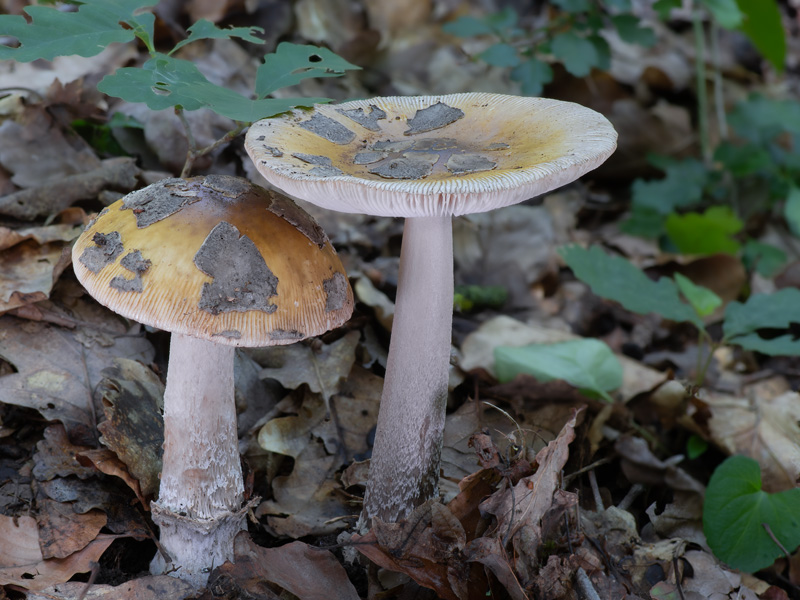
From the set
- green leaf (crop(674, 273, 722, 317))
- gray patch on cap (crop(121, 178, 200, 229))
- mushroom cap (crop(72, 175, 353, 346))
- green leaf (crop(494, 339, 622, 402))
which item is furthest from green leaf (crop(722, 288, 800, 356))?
gray patch on cap (crop(121, 178, 200, 229))

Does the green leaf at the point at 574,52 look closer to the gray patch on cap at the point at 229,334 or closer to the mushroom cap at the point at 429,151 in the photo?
the mushroom cap at the point at 429,151

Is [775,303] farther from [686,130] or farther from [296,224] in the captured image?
[686,130]

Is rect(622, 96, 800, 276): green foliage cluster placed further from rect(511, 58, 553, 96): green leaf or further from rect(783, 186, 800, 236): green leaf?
rect(511, 58, 553, 96): green leaf

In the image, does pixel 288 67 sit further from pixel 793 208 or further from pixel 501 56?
pixel 793 208

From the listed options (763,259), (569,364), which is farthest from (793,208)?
(569,364)

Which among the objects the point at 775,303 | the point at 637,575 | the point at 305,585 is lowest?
the point at 637,575

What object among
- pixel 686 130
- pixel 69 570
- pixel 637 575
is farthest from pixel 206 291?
pixel 686 130
